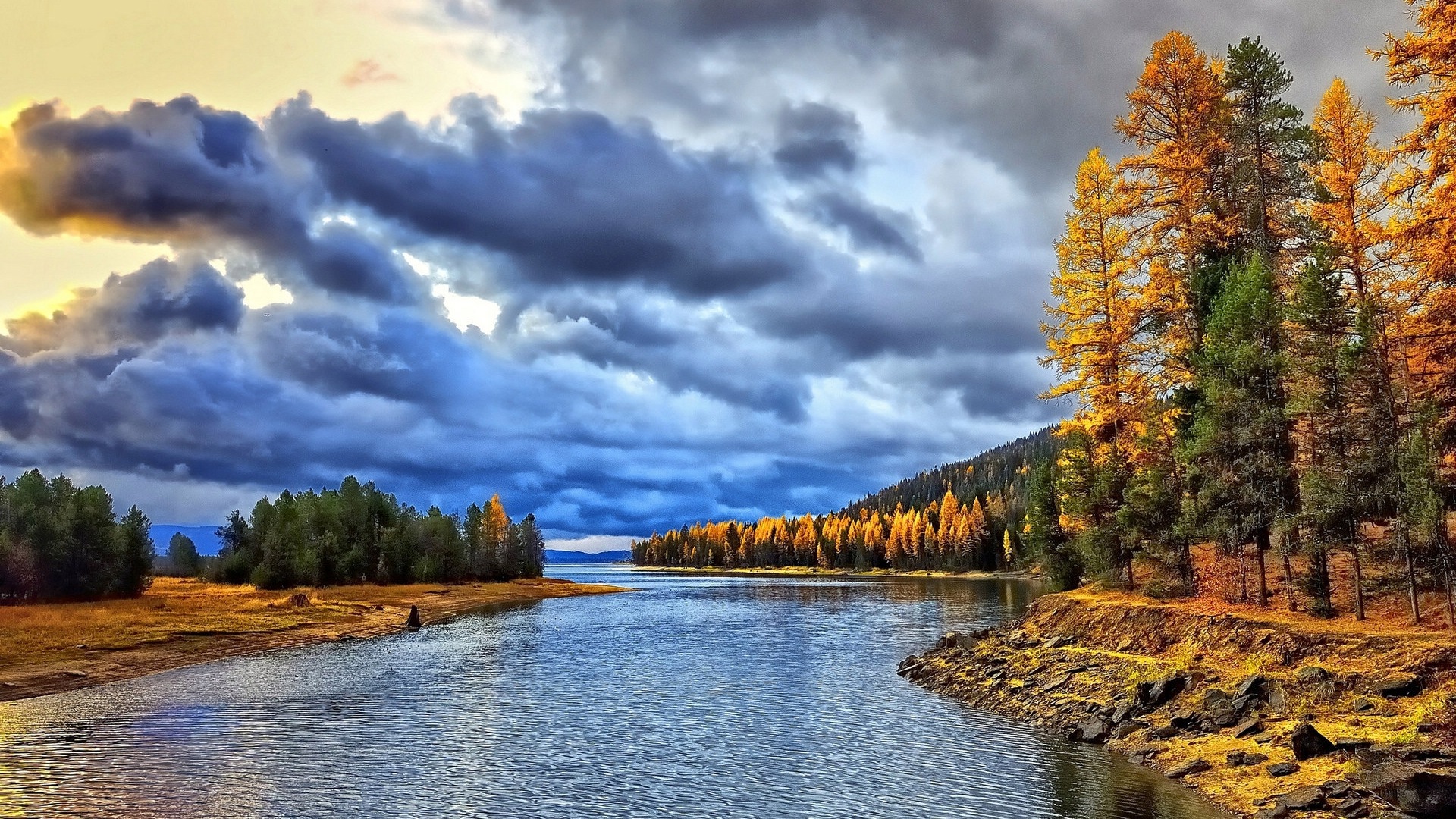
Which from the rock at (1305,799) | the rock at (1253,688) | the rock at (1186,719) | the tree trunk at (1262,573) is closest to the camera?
the rock at (1305,799)

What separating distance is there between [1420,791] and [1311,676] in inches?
405

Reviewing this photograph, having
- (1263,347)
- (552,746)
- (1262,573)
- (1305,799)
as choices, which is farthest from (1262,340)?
(552,746)

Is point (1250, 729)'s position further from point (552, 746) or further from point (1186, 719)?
point (552, 746)

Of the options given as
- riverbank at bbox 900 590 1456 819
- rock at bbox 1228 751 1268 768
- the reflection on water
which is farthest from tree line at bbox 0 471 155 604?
rock at bbox 1228 751 1268 768

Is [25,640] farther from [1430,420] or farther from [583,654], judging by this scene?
[1430,420]

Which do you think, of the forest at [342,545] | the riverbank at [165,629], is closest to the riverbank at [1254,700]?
the riverbank at [165,629]

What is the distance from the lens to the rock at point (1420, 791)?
1941cm

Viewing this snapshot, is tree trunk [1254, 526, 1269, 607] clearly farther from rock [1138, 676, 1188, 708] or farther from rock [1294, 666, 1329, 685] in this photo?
rock [1294, 666, 1329, 685]

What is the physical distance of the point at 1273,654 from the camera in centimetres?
3256

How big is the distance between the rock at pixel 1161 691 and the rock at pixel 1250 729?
4.66 metres

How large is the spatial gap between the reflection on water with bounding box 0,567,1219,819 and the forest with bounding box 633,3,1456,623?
597 inches

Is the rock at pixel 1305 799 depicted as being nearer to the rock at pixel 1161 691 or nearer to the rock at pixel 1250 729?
the rock at pixel 1250 729

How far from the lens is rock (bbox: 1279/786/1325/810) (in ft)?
70.0

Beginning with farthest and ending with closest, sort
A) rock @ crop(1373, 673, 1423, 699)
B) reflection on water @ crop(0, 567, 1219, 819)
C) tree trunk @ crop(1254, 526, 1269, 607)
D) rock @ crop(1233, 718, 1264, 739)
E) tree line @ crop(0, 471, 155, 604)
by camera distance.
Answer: tree line @ crop(0, 471, 155, 604) < tree trunk @ crop(1254, 526, 1269, 607) < rock @ crop(1233, 718, 1264, 739) < rock @ crop(1373, 673, 1423, 699) < reflection on water @ crop(0, 567, 1219, 819)
